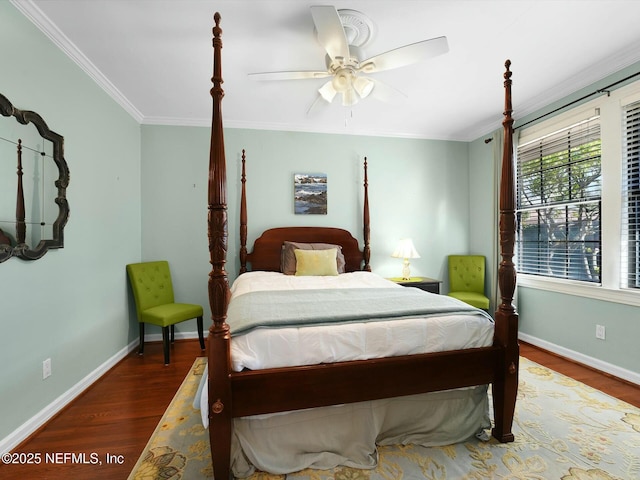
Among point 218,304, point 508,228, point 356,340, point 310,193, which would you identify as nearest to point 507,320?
point 508,228

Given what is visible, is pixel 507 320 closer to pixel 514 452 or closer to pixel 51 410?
pixel 514 452

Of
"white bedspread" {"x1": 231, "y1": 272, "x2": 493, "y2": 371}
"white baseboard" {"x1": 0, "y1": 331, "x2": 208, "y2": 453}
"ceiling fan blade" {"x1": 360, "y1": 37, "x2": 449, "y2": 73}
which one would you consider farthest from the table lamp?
"white baseboard" {"x1": 0, "y1": 331, "x2": 208, "y2": 453}

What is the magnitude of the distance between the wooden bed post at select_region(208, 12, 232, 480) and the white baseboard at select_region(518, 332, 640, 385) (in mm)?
3096

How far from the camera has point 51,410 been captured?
2.01 meters

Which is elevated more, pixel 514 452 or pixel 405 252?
pixel 405 252

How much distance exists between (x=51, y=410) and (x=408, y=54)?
3282 millimetres

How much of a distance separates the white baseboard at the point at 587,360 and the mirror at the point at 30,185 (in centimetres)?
441

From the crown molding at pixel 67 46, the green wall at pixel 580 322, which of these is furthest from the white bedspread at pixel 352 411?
the crown molding at pixel 67 46

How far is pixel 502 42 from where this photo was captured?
2.23 m

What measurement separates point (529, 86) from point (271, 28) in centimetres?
249

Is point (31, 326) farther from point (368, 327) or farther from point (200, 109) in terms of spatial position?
point (200, 109)

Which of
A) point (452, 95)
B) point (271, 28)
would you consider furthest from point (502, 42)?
point (271, 28)

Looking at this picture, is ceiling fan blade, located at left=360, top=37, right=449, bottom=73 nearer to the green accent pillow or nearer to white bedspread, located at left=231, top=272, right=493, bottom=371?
white bedspread, located at left=231, top=272, right=493, bottom=371

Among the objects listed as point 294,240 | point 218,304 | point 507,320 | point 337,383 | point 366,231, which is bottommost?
point 337,383
